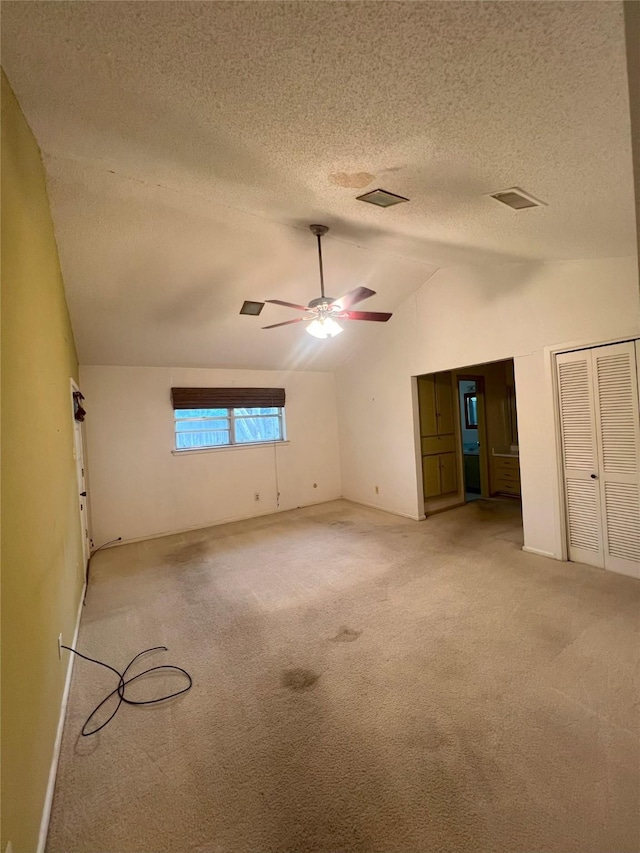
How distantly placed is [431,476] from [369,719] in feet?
13.1

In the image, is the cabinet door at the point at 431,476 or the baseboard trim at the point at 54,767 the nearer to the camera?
the baseboard trim at the point at 54,767

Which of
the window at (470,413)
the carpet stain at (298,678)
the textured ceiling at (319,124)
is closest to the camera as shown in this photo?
the textured ceiling at (319,124)

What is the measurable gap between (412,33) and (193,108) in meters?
0.89

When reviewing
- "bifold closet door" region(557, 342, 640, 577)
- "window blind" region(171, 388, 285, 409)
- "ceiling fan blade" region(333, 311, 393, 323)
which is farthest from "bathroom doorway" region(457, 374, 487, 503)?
"ceiling fan blade" region(333, 311, 393, 323)

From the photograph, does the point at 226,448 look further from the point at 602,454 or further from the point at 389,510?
the point at 602,454

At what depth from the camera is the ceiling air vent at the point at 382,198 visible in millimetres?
2119

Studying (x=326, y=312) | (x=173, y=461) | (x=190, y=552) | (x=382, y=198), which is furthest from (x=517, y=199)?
(x=173, y=461)

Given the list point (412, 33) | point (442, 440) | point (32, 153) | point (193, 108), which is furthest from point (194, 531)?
point (412, 33)

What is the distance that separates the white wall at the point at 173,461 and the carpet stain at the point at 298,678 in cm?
353

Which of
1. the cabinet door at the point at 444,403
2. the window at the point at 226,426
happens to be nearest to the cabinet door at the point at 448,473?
the cabinet door at the point at 444,403

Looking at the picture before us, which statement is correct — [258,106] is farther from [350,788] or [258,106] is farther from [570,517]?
[570,517]

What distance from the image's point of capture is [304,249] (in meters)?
3.43

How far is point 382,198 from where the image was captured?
2.19 m

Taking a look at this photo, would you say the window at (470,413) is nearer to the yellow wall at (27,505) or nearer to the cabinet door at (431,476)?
the cabinet door at (431,476)
